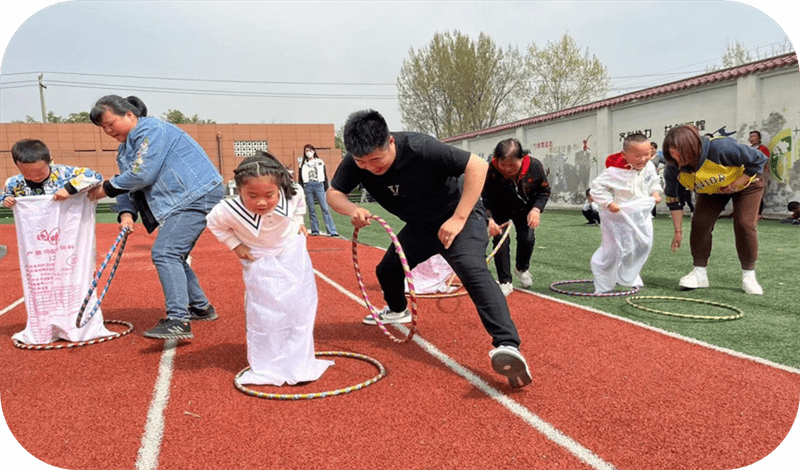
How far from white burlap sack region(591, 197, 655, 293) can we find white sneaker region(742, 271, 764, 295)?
A: 113cm

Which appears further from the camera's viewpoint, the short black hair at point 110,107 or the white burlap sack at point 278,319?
the short black hair at point 110,107

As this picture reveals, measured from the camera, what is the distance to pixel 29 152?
17.6 feet

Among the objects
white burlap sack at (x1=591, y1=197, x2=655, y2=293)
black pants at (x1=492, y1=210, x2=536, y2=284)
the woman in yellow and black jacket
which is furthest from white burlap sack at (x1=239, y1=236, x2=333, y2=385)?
the woman in yellow and black jacket

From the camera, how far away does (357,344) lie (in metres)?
5.29

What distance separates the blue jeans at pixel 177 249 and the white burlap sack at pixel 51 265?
3.00 ft

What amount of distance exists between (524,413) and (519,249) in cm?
443

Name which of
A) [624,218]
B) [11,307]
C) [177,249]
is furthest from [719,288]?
[11,307]

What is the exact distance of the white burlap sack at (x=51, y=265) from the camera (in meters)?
5.43

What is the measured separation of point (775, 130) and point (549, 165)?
41.0 feet

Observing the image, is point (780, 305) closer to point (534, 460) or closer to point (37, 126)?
point (534, 460)

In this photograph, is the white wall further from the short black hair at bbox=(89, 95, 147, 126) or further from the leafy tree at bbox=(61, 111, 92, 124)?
the leafy tree at bbox=(61, 111, 92, 124)

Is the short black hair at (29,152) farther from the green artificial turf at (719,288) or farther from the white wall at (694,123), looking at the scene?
the white wall at (694,123)

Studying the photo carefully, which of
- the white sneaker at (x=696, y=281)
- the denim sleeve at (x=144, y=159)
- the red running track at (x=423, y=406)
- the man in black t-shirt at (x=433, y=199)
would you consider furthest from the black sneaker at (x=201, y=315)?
the white sneaker at (x=696, y=281)

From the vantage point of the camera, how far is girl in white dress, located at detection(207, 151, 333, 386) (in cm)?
414
